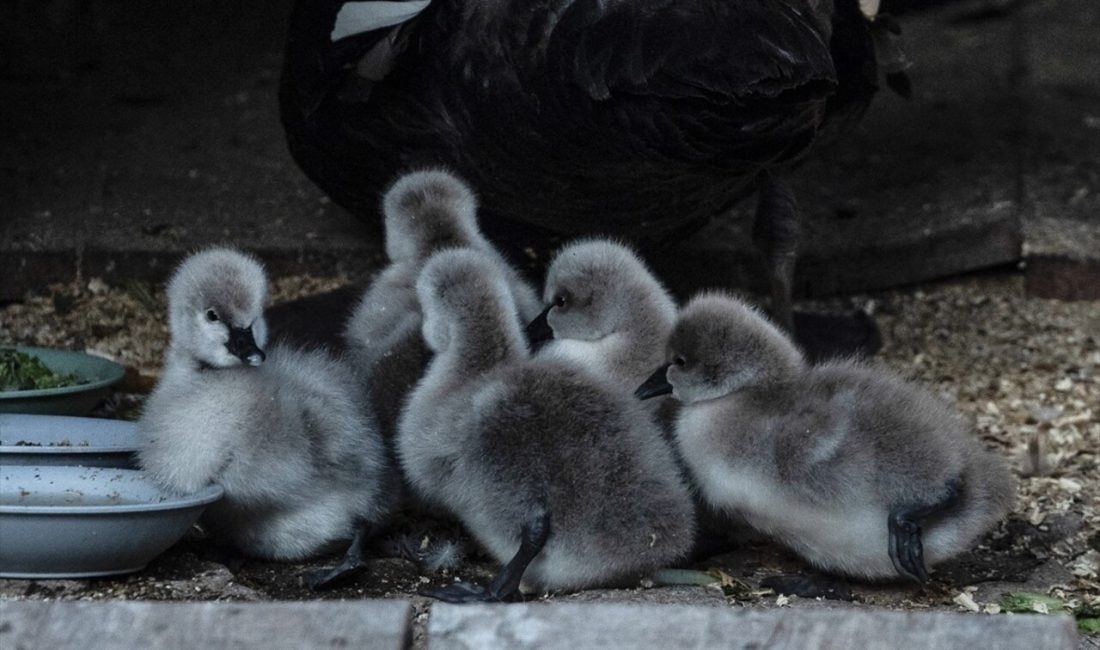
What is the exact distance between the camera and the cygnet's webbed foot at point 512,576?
215cm

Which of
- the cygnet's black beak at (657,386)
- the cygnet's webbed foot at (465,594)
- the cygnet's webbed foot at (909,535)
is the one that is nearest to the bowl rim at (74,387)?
the cygnet's webbed foot at (465,594)

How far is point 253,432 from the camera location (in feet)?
7.27

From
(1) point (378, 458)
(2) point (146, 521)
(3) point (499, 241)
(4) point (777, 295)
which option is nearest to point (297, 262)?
(3) point (499, 241)

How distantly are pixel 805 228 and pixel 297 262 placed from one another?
1.41 m

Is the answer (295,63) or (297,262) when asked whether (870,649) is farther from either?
(297,262)

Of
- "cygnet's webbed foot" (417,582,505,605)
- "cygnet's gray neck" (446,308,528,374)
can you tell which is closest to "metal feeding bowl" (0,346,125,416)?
"cygnet's gray neck" (446,308,528,374)

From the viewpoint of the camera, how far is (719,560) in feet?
8.05

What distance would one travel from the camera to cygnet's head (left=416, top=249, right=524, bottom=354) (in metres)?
2.37

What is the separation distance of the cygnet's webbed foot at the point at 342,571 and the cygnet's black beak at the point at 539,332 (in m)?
0.46

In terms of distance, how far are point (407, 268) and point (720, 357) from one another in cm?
73

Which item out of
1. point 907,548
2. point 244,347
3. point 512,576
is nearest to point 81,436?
point 244,347

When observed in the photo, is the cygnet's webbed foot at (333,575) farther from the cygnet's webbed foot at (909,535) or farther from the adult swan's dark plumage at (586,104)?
the adult swan's dark plumage at (586,104)

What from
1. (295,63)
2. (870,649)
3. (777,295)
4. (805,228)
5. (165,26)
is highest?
(870,649)

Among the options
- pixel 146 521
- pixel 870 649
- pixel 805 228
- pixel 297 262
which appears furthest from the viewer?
pixel 805 228
